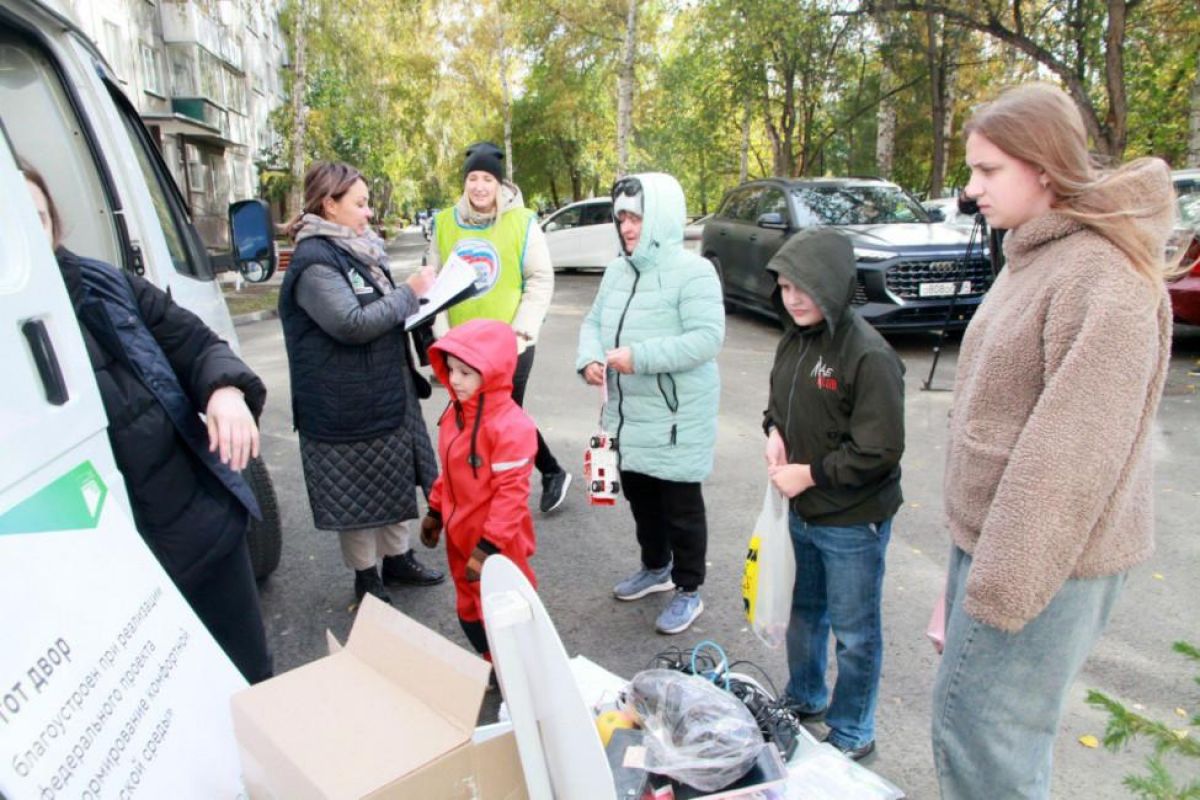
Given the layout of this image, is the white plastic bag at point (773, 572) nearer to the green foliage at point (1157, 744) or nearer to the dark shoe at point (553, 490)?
the green foliage at point (1157, 744)

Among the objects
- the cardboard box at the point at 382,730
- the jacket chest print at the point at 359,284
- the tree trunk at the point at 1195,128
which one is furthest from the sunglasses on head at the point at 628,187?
the tree trunk at the point at 1195,128

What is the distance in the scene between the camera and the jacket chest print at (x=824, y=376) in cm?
229

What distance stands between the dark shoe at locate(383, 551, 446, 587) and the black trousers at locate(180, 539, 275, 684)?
4.78 feet

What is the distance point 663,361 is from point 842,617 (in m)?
1.15

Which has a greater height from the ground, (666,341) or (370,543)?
(666,341)

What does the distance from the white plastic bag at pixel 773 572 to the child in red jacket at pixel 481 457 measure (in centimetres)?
78

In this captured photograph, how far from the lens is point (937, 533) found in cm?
430

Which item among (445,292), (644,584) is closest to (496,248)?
(445,292)

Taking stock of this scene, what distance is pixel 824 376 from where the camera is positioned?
231 cm

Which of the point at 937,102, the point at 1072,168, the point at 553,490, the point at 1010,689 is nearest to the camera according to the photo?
the point at 1072,168

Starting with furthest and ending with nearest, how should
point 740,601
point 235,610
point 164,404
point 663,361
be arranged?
point 740,601 < point 663,361 < point 235,610 < point 164,404

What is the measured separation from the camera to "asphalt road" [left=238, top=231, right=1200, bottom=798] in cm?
279

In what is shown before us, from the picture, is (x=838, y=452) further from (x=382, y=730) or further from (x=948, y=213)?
(x=948, y=213)

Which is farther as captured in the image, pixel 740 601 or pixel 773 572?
pixel 740 601
